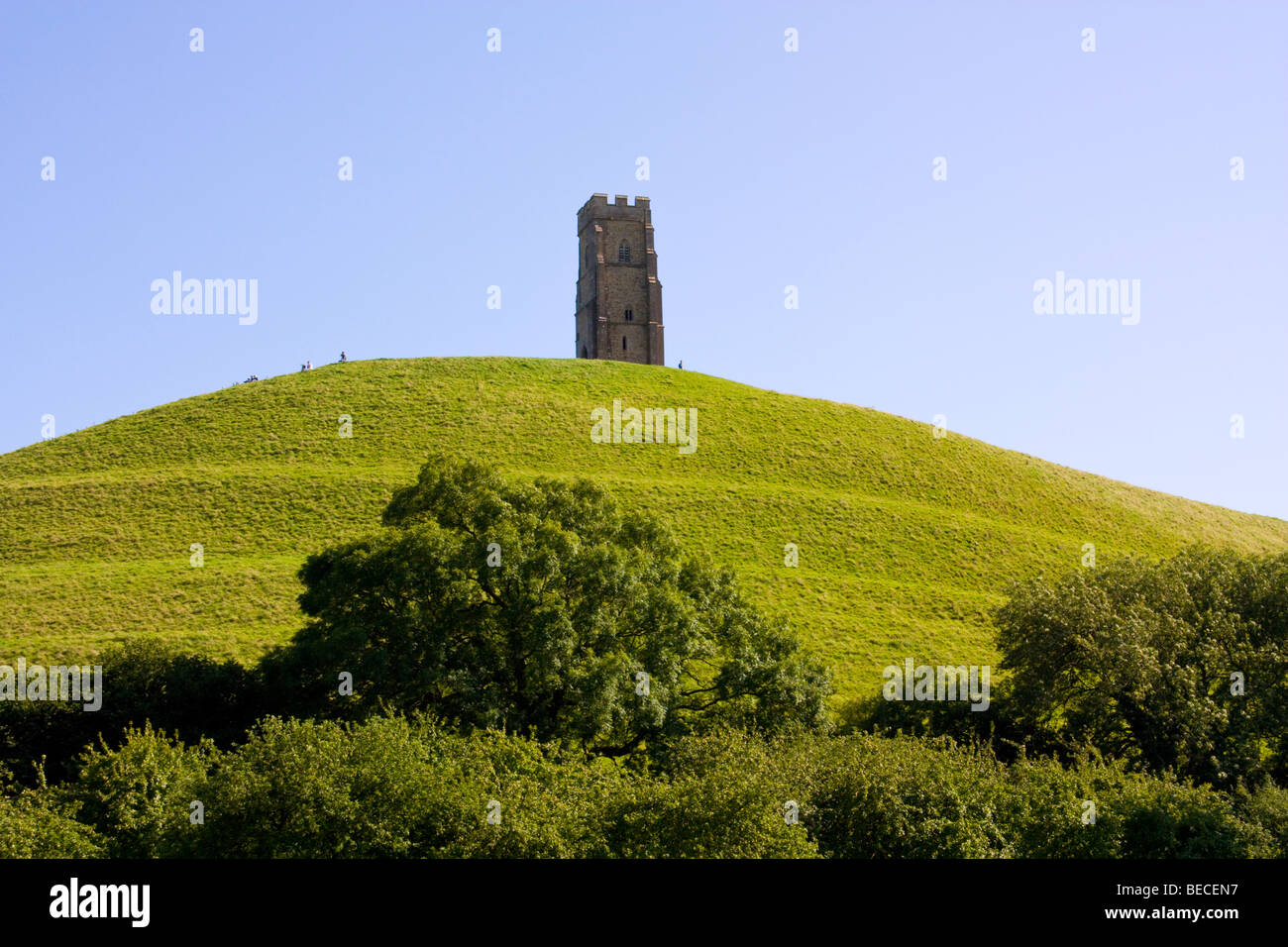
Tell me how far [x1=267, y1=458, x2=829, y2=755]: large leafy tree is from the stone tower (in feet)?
235

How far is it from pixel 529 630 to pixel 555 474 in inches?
1555

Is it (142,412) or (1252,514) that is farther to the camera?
(1252,514)

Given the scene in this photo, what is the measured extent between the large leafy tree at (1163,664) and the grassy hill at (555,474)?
11505 millimetres

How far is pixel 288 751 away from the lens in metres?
30.0

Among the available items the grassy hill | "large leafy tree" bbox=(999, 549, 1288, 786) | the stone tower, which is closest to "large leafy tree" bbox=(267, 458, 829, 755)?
"large leafy tree" bbox=(999, 549, 1288, 786)

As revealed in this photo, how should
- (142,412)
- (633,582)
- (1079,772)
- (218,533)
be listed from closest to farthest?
(1079,772), (633,582), (218,533), (142,412)

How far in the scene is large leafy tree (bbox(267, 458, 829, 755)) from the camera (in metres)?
38.7

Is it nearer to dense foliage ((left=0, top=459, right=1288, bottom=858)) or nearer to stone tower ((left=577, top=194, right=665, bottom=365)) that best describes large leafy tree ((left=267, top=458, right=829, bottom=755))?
dense foliage ((left=0, top=459, right=1288, bottom=858))

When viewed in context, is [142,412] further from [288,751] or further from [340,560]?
[288,751]

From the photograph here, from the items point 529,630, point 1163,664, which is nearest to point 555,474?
point 529,630
